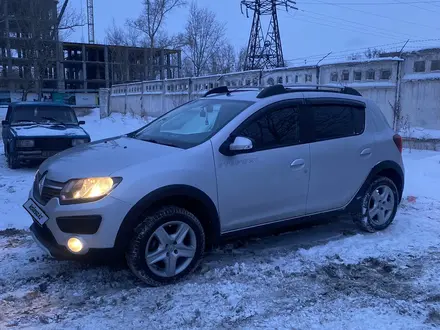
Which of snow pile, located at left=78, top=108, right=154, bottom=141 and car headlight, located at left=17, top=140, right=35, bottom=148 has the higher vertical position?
car headlight, located at left=17, top=140, right=35, bottom=148

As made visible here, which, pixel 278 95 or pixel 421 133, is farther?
pixel 421 133

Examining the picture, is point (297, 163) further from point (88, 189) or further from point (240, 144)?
A: point (88, 189)

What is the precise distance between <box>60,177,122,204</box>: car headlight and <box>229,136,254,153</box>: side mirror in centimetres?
109

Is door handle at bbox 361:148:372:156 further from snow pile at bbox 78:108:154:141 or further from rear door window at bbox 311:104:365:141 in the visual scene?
snow pile at bbox 78:108:154:141

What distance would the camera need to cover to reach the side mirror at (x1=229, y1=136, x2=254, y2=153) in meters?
4.08

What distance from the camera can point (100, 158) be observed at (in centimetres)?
398

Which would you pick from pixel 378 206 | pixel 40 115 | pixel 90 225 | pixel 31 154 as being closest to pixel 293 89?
pixel 378 206

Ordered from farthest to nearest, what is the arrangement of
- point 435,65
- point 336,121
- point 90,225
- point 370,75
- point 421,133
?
point 370,75
point 421,133
point 435,65
point 336,121
point 90,225

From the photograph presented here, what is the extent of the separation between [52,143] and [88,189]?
19.9 feet

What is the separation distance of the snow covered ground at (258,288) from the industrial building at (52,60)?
15.7m

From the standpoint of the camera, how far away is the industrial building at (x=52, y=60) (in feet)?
95.3

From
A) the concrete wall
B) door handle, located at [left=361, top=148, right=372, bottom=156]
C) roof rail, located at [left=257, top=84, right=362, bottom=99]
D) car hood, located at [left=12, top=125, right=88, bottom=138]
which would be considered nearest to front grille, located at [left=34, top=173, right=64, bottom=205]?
roof rail, located at [left=257, top=84, right=362, bottom=99]

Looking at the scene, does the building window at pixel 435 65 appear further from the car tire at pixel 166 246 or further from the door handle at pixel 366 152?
the car tire at pixel 166 246

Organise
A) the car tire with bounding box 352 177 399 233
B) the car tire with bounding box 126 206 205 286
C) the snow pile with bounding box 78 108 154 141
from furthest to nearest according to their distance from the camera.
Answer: the snow pile with bounding box 78 108 154 141 → the car tire with bounding box 352 177 399 233 → the car tire with bounding box 126 206 205 286
